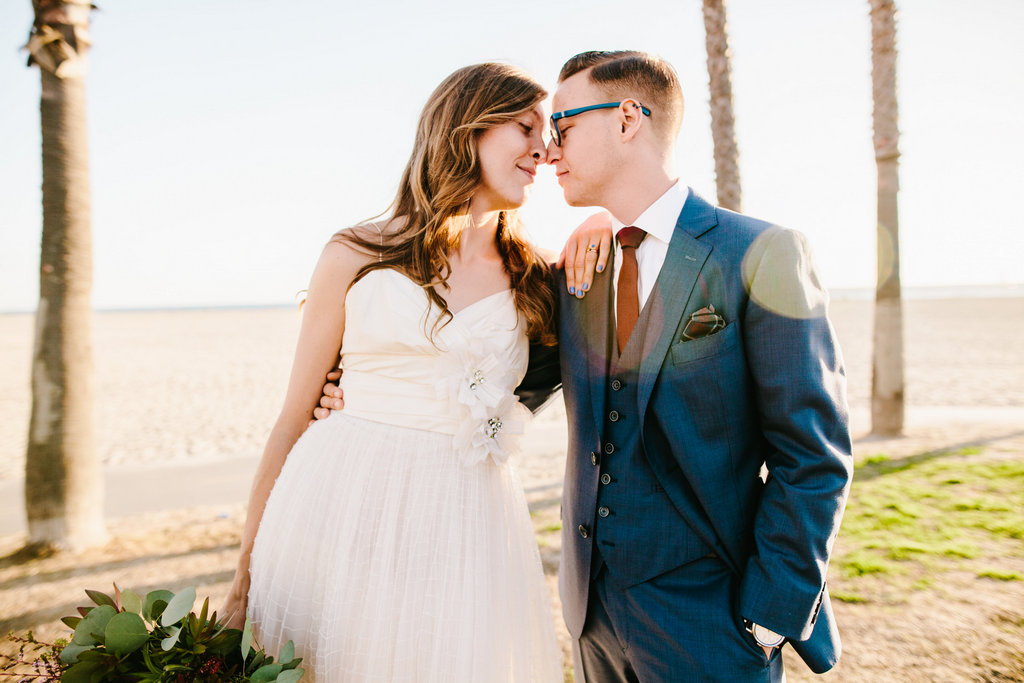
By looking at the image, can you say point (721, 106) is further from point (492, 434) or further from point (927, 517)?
point (492, 434)

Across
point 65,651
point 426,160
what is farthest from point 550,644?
point 426,160

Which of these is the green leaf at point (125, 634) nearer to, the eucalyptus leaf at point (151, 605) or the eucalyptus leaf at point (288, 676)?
the eucalyptus leaf at point (151, 605)

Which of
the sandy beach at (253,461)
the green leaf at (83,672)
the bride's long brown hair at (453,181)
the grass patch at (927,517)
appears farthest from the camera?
the grass patch at (927,517)

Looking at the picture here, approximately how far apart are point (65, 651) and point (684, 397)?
78.1 inches

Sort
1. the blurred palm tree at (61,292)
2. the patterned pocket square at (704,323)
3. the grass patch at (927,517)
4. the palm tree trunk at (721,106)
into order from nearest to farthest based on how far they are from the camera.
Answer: the patterned pocket square at (704,323), the grass patch at (927,517), the blurred palm tree at (61,292), the palm tree trunk at (721,106)

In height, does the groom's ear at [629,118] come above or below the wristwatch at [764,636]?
above

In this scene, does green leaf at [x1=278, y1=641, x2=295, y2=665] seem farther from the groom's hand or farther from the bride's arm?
the groom's hand

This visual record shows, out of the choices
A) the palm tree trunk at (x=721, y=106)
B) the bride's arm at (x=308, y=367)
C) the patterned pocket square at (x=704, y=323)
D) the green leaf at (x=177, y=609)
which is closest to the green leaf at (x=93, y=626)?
the green leaf at (x=177, y=609)

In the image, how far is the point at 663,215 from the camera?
7.40 ft

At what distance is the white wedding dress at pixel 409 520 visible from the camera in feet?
6.63

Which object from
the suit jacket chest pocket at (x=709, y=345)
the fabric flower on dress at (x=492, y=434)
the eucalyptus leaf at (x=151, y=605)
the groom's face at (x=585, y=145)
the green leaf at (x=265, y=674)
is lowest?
the green leaf at (x=265, y=674)

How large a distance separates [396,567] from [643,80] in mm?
2076

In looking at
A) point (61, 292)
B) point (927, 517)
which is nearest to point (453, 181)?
point (61, 292)

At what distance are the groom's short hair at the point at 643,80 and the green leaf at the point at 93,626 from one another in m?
2.48
